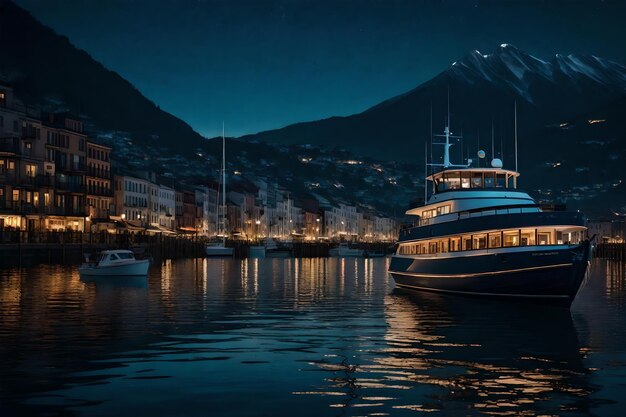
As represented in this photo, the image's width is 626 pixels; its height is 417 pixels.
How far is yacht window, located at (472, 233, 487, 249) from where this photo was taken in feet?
142

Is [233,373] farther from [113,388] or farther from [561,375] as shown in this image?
[561,375]

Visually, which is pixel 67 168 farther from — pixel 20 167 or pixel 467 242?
pixel 467 242

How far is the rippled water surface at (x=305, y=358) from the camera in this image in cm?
1705

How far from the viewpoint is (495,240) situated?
1679 inches

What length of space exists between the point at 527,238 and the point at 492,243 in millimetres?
2023

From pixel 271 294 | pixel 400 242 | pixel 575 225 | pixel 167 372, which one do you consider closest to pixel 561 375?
pixel 167 372

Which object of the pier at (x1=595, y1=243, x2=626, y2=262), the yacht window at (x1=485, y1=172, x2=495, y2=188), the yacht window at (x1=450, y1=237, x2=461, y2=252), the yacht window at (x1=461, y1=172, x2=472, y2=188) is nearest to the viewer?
the yacht window at (x1=450, y1=237, x2=461, y2=252)

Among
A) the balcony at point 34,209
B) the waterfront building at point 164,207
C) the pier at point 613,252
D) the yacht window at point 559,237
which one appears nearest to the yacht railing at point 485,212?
the yacht window at point 559,237

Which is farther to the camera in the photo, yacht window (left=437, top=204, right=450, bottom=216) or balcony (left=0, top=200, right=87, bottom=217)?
balcony (left=0, top=200, right=87, bottom=217)

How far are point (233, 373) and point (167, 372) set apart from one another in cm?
168

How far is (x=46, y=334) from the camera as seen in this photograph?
2800cm

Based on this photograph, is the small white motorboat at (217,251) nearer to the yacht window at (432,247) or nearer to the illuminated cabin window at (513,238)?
the yacht window at (432,247)

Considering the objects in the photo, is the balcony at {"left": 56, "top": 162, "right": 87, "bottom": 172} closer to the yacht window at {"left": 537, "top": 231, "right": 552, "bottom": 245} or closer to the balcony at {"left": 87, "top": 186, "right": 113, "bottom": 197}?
the balcony at {"left": 87, "top": 186, "right": 113, "bottom": 197}

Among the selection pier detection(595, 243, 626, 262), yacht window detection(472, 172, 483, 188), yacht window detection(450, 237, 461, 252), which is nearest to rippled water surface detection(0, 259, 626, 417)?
yacht window detection(450, 237, 461, 252)
